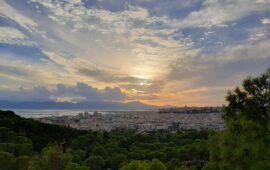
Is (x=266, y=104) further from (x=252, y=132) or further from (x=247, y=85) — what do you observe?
(x=252, y=132)

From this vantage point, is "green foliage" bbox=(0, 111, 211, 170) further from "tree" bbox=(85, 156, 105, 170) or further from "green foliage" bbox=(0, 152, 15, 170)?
"green foliage" bbox=(0, 152, 15, 170)

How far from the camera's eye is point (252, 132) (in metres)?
22.8

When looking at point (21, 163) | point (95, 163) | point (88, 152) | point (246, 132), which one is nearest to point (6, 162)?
point (21, 163)

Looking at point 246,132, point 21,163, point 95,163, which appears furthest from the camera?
point 95,163

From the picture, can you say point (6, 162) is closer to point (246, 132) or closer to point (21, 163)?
point (21, 163)

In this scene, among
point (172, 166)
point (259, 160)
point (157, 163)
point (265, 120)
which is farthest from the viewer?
point (172, 166)

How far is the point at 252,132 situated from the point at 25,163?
2409cm

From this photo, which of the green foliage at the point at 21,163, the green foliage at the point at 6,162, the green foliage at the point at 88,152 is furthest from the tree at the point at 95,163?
the green foliage at the point at 6,162

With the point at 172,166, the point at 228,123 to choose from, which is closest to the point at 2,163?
the point at 172,166

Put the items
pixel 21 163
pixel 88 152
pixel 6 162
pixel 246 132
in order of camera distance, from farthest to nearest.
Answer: pixel 88 152 → pixel 21 163 → pixel 6 162 → pixel 246 132

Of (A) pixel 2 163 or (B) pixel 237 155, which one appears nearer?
(B) pixel 237 155

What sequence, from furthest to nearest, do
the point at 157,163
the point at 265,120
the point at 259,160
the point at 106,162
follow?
1. the point at 106,162
2. the point at 157,163
3. the point at 265,120
4. the point at 259,160

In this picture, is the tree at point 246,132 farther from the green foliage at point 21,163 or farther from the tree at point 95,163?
the tree at point 95,163

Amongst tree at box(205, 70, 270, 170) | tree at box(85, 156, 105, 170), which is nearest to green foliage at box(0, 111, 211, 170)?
tree at box(85, 156, 105, 170)
